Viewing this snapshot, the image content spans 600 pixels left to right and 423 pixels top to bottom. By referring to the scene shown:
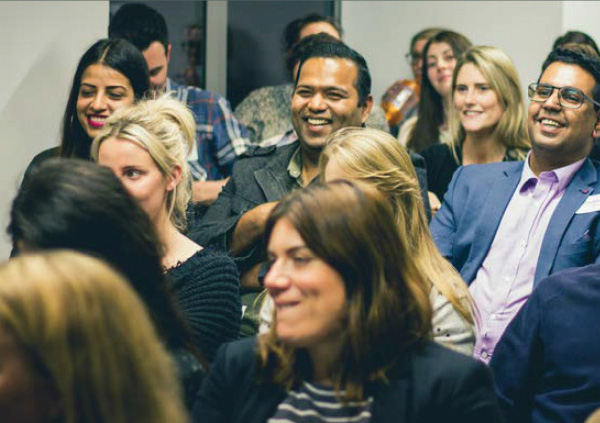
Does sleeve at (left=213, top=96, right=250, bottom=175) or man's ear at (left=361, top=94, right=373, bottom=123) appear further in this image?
sleeve at (left=213, top=96, right=250, bottom=175)

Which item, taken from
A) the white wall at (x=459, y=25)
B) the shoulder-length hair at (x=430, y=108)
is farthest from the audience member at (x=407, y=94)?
the shoulder-length hair at (x=430, y=108)

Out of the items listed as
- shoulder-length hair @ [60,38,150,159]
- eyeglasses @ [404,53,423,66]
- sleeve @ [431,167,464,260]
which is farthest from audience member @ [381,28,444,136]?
shoulder-length hair @ [60,38,150,159]

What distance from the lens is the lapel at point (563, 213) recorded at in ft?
9.77

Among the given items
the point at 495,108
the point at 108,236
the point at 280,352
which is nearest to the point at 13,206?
the point at 108,236

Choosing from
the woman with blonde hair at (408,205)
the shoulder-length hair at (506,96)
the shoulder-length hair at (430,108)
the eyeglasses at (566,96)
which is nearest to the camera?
the woman with blonde hair at (408,205)

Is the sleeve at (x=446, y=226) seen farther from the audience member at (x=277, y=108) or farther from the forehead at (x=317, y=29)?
the forehead at (x=317, y=29)

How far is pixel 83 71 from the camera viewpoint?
3.41 metres

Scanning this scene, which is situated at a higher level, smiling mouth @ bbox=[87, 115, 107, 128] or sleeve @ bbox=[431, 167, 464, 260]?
smiling mouth @ bbox=[87, 115, 107, 128]

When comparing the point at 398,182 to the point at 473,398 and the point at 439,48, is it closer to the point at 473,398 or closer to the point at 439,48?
the point at 473,398

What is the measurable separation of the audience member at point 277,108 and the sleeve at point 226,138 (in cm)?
24

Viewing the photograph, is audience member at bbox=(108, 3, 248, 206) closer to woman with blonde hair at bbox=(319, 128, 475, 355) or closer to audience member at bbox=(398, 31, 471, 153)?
audience member at bbox=(398, 31, 471, 153)

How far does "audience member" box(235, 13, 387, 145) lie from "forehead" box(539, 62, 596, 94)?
1.18 meters

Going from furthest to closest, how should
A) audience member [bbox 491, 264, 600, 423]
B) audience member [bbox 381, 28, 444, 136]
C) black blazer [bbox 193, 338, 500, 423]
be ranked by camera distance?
audience member [bbox 381, 28, 444, 136] < audience member [bbox 491, 264, 600, 423] < black blazer [bbox 193, 338, 500, 423]

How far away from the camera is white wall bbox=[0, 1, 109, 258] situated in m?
3.65
